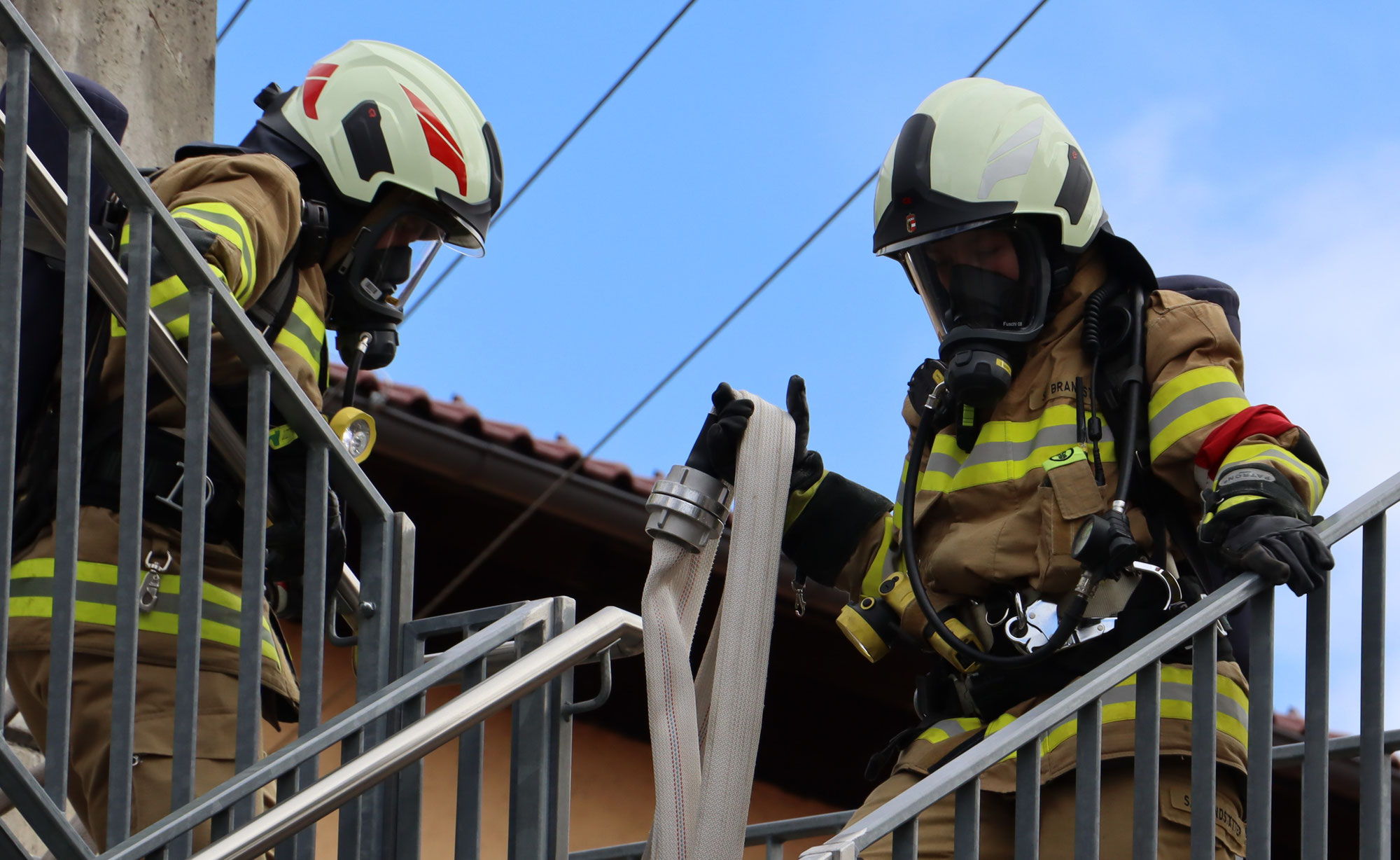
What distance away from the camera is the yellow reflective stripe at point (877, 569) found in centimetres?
410

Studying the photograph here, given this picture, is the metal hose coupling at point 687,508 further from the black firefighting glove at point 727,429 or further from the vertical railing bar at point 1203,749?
the vertical railing bar at point 1203,749

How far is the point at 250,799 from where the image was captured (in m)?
3.03

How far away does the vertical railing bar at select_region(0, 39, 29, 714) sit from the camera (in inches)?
104

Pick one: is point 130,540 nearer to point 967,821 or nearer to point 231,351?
point 231,351

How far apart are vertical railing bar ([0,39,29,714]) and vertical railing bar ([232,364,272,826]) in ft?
1.35

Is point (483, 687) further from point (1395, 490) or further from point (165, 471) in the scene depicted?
point (1395, 490)

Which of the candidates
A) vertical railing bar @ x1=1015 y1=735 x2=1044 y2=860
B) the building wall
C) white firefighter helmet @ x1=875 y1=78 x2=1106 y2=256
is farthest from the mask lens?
the building wall

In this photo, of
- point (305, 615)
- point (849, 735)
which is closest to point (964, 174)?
point (305, 615)

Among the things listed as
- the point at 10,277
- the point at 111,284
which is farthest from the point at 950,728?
the point at 10,277

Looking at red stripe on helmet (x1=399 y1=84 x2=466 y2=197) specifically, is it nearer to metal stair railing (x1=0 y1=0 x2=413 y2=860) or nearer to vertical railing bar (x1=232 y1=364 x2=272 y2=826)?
metal stair railing (x1=0 y1=0 x2=413 y2=860)

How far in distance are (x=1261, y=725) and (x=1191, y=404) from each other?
0.77 m

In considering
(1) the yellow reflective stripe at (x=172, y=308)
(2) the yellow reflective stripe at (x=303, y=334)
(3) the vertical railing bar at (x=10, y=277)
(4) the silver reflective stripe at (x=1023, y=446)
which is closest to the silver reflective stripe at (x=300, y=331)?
(2) the yellow reflective stripe at (x=303, y=334)

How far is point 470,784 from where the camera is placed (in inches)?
132

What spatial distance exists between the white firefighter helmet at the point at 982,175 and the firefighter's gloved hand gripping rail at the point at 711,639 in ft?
2.07
